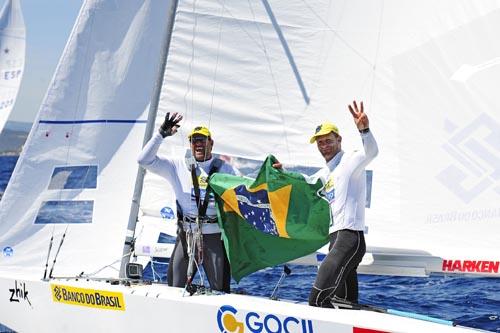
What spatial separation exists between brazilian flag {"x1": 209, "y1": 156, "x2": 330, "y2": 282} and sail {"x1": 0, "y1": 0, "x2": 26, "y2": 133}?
11.5ft

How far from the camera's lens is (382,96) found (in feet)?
19.3

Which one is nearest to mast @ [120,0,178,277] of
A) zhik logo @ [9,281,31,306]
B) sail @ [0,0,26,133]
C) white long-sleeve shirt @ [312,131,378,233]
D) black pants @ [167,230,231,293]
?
black pants @ [167,230,231,293]

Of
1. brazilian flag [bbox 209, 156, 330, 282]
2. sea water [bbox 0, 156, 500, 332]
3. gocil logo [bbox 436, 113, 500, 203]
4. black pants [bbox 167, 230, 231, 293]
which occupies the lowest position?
sea water [bbox 0, 156, 500, 332]

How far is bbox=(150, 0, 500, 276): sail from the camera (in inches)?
218

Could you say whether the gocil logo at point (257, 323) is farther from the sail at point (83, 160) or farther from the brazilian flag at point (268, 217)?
the sail at point (83, 160)

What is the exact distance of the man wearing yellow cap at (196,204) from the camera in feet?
18.4

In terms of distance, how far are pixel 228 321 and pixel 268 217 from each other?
31.8 inches

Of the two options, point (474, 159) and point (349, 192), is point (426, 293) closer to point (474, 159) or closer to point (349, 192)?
point (474, 159)

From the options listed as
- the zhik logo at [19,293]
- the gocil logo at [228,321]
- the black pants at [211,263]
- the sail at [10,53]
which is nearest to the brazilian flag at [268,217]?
the black pants at [211,263]

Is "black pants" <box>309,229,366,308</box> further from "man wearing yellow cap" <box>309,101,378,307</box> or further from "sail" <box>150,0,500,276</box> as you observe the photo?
"sail" <box>150,0,500,276</box>

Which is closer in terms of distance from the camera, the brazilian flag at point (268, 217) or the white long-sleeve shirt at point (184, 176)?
the brazilian flag at point (268, 217)

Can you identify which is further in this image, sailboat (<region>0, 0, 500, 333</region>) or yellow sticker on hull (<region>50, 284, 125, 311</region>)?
yellow sticker on hull (<region>50, 284, 125, 311</region>)

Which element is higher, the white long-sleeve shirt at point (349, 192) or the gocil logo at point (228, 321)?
the white long-sleeve shirt at point (349, 192)

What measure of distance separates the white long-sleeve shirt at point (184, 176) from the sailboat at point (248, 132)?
490mm
